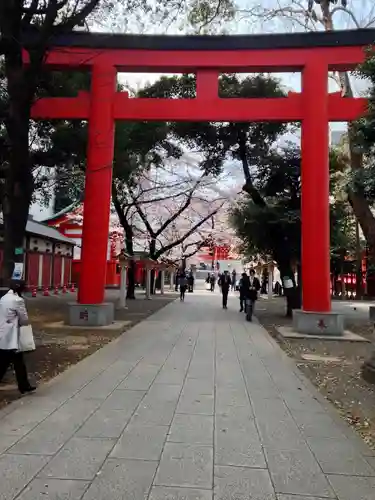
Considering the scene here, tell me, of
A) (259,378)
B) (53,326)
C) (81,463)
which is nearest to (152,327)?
(53,326)

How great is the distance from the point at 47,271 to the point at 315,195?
75.7 feet

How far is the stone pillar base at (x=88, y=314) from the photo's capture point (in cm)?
1336

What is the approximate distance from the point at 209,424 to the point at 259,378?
2601 millimetres

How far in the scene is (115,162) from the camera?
15719 millimetres

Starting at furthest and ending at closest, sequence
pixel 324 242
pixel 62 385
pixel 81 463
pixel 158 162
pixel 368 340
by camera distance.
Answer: pixel 158 162
pixel 324 242
pixel 368 340
pixel 62 385
pixel 81 463

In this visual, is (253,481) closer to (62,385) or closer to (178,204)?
(62,385)

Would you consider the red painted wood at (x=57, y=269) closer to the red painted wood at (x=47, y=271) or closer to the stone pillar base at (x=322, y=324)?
the red painted wood at (x=47, y=271)

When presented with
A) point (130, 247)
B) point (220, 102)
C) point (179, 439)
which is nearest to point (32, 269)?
point (130, 247)

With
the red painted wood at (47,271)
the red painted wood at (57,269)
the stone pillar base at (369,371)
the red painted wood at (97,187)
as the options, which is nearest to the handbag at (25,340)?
the stone pillar base at (369,371)

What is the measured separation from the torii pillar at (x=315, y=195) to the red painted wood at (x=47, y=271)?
71.8 ft

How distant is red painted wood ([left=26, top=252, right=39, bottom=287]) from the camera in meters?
28.0

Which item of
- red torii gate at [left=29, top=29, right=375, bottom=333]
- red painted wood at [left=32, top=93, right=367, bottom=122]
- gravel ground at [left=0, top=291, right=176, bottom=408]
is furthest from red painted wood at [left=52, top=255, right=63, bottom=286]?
red painted wood at [left=32, top=93, right=367, bottom=122]

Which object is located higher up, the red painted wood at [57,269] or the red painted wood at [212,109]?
the red painted wood at [212,109]

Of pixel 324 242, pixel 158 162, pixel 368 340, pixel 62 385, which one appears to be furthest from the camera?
pixel 158 162
